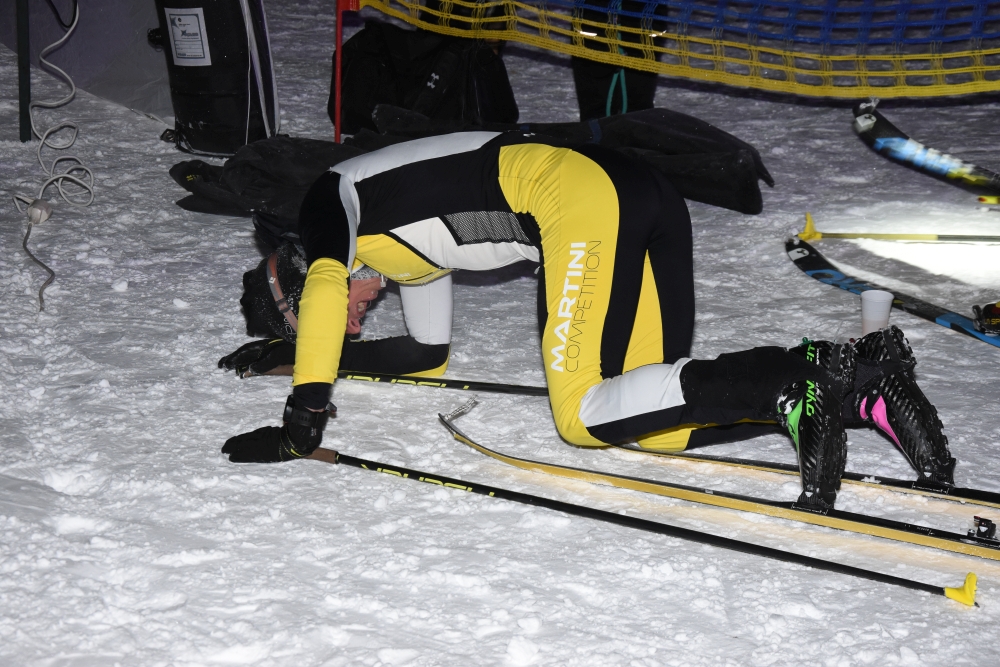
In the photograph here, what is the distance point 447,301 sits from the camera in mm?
3496

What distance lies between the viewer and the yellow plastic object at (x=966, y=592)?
7.56ft

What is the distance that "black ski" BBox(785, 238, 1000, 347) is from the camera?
3760mm

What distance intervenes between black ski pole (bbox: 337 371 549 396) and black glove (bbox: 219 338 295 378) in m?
0.21

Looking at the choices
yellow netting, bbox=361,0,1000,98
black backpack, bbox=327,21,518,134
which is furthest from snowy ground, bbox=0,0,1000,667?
black backpack, bbox=327,21,518,134

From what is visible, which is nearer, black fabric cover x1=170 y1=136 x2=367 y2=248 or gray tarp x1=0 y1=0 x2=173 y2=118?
black fabric cover x1=170 y1=136 x2=367 y2=248

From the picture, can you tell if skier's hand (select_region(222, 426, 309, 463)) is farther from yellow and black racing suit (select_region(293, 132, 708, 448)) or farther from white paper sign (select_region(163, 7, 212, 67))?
white paper sign (select_region(163, 7, 212, 67))

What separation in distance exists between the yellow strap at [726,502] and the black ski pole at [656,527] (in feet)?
0.51

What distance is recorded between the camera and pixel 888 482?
2.79 meters

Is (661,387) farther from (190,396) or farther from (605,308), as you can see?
(190,396)

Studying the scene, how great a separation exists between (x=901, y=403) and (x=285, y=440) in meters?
1.73

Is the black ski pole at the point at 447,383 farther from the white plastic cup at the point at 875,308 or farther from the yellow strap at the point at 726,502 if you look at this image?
the white plastic cup at the point at 875,308

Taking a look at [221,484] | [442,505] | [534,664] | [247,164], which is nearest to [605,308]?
[442,505]

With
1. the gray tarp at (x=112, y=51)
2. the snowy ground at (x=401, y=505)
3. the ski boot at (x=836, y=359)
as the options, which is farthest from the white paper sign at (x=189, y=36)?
the ski boot at (x=836, y=359)

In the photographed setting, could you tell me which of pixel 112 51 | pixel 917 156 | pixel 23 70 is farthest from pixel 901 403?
pixel 112 51
